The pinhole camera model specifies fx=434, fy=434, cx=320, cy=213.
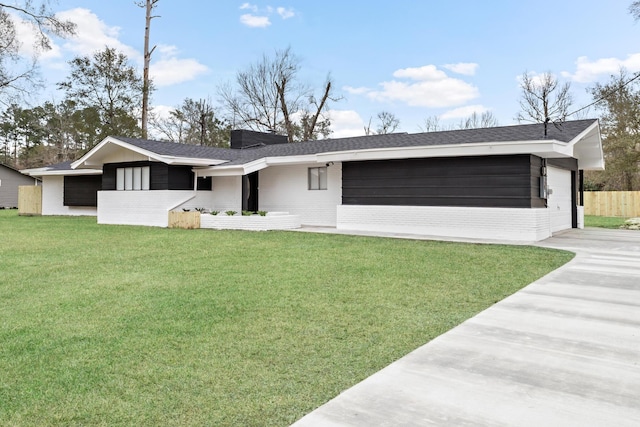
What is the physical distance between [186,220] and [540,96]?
76.5ft

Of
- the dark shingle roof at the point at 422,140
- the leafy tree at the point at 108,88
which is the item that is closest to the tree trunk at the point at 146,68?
the leafy tree at the point at 108,88

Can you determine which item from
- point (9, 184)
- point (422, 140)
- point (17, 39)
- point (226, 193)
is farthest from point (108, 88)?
point (422, 140)

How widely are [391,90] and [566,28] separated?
16.7 meters

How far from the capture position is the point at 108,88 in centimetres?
2806

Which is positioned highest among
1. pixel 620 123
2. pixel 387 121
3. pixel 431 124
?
pixel 387 121

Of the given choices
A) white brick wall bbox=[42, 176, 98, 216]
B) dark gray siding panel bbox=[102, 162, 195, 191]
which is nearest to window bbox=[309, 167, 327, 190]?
dark gray siding panel bbox=[102, 162, 195, 191]

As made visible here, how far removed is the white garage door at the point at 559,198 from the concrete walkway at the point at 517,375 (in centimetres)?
871

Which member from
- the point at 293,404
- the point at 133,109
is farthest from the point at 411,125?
the point at 293,404

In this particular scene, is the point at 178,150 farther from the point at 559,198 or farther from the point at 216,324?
the point at 216,324

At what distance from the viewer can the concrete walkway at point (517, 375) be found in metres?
2.30

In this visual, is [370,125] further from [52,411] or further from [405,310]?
[52,411]

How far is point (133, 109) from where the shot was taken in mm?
28875

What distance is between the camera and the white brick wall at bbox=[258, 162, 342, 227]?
50.2ft

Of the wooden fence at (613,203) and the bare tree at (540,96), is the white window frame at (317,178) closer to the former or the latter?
the wooden fence at (613,203)
